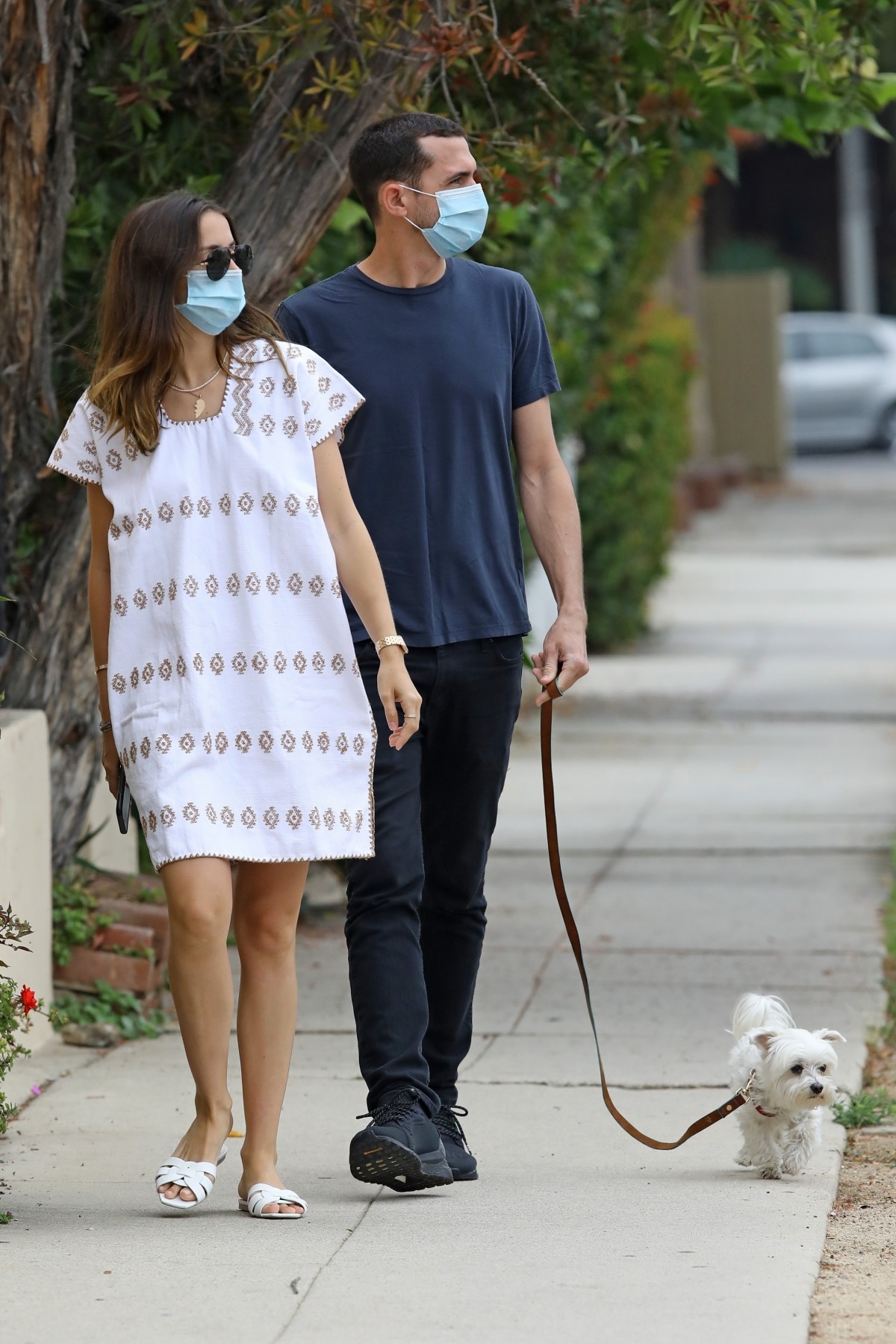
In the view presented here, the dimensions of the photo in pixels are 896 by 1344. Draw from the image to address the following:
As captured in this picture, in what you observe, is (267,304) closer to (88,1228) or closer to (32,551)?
(32,551)

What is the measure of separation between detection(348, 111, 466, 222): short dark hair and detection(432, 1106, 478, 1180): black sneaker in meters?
1.75

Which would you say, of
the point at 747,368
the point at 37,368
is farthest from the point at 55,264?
the point at 747,368

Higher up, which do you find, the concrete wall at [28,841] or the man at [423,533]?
the man at [423,533]

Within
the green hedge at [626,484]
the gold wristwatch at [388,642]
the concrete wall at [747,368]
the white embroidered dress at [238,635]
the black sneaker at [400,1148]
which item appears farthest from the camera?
the concrete wall at [747,368]

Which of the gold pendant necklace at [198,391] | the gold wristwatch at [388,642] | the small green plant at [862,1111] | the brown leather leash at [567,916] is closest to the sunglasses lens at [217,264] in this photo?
the gold pendant necklace at [198,391]

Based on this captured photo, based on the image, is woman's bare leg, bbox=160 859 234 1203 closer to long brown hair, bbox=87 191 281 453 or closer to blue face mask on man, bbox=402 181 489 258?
long brown hair, bbox=87 191 281 453

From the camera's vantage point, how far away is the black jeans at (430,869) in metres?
4.00

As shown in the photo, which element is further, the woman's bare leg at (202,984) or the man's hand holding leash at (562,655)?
the man's hand holding leash at (562,655)

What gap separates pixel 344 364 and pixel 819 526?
17890mm

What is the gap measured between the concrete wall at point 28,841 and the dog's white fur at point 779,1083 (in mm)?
1769

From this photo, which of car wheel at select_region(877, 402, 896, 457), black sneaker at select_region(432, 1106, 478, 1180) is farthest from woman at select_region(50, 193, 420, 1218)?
car wheel at select_region(877, 402, 896, 457)

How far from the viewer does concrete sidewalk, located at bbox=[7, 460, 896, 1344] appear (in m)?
3.45

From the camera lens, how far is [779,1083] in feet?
13.6

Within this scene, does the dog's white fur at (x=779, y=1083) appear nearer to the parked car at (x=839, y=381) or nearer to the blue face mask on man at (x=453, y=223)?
the blue face mask on man at (x=453, y=223)
